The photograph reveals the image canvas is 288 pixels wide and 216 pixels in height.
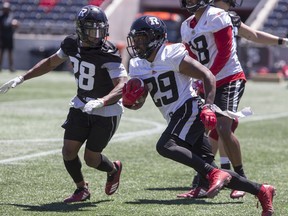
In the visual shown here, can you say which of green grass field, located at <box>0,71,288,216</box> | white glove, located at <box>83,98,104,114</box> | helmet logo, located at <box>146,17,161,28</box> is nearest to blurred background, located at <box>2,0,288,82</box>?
green grass field, located at <box>0,71,288,216</box>

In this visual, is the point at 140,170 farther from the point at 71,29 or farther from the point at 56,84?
the point at 71,29

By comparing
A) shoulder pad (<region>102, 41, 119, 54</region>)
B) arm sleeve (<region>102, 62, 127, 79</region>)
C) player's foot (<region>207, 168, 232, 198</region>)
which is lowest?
player's foot (<region>207, 168, 232, 198</region>)

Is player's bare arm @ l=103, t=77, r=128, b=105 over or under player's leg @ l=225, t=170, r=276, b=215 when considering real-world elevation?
over

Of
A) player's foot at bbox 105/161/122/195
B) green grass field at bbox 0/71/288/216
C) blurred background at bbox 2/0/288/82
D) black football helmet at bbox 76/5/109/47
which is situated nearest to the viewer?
green grass field at bbox 0/71/288/216

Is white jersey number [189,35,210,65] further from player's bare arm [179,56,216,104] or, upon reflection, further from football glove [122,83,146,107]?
football glove [122,83,146,107]

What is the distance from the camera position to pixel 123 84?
21.1 feet

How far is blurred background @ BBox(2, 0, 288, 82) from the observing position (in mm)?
25625

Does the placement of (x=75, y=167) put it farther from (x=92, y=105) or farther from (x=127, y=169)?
(x=127, y=169)

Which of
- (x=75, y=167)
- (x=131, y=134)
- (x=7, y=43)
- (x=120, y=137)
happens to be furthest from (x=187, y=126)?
(x=7, y=43)

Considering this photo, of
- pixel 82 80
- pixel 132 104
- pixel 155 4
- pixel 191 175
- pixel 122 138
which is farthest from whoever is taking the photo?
pixel 155 4

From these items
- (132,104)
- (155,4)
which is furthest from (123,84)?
(155,4)

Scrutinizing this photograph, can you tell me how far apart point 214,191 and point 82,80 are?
165 centimetres

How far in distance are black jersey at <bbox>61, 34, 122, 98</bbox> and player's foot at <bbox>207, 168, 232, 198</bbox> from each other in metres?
1.32

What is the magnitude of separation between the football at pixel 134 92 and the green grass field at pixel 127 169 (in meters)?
0.82
